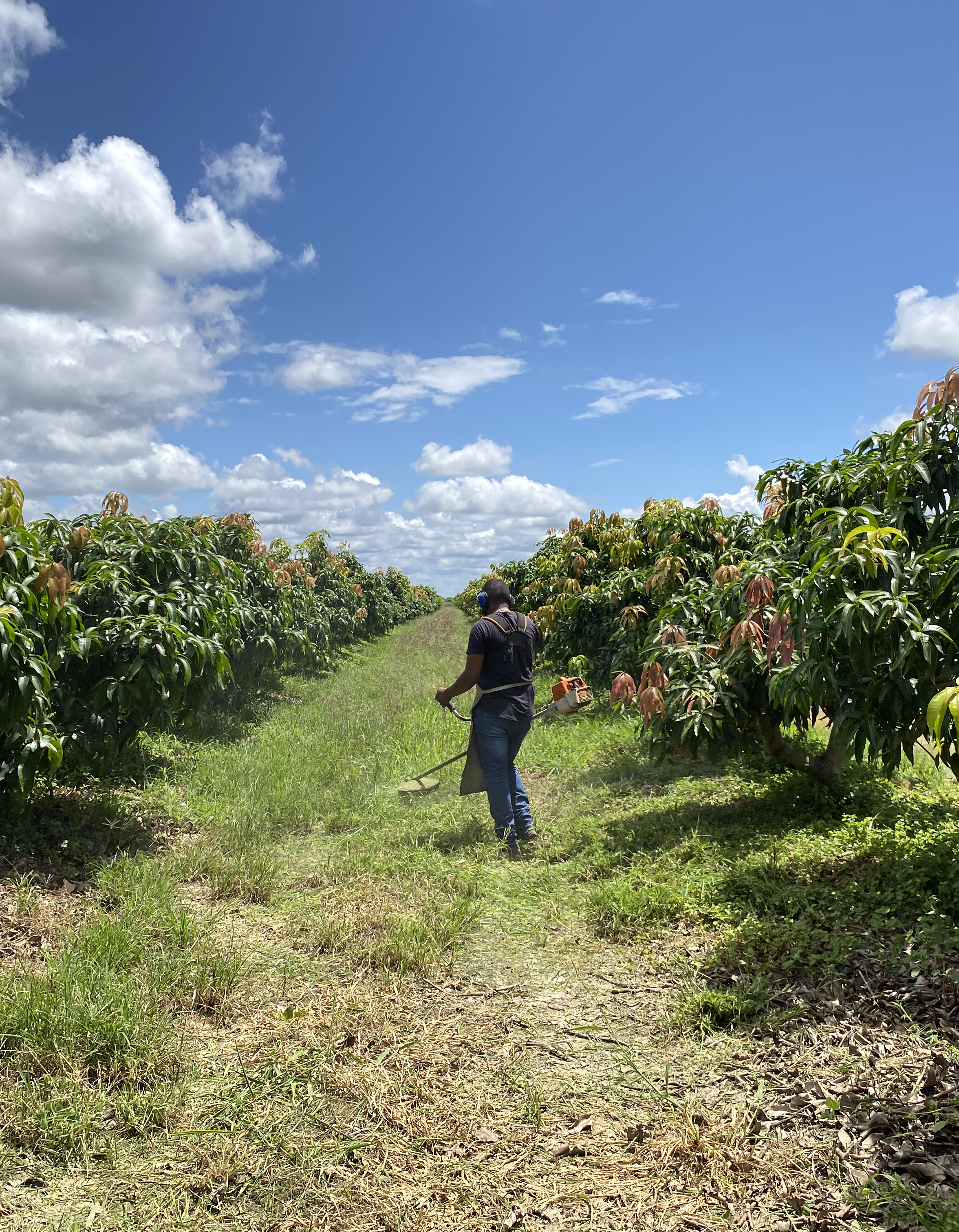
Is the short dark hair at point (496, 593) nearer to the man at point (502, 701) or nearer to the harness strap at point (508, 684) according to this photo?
the man at point (502, 701)

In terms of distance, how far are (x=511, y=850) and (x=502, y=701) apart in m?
1.04

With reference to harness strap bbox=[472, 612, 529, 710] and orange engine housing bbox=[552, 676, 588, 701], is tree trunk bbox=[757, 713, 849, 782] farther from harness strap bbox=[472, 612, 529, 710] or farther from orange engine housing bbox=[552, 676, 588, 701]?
harness strap bbox=[472, 612, 529, 710]

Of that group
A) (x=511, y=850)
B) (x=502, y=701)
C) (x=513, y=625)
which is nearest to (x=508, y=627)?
(x=513, y=625)

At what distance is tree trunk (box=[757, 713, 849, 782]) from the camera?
5.38 m

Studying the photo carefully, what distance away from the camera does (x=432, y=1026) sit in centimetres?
324

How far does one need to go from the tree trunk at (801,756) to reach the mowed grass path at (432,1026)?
0.54 feet

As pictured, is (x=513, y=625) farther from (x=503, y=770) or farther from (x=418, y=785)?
(x=418, y=785)

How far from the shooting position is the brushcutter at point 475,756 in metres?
5.70

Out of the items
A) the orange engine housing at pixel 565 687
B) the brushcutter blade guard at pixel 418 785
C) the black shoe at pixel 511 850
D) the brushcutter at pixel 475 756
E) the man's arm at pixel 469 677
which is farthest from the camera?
the brushcutter blade guard at pixel 418 785

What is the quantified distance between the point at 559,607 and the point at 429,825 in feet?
19.1

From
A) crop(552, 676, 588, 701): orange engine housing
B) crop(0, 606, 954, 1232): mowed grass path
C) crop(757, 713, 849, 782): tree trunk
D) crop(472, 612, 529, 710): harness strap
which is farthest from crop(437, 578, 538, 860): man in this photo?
crop(757, 713, 849, 782): tree trunk

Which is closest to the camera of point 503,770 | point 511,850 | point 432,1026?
point 432,1026

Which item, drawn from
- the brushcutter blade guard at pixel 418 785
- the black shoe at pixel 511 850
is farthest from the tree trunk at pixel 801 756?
the brushcutter blade guard at pixel 418 785

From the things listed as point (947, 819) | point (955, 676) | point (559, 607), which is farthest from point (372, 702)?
point (955, 676)
